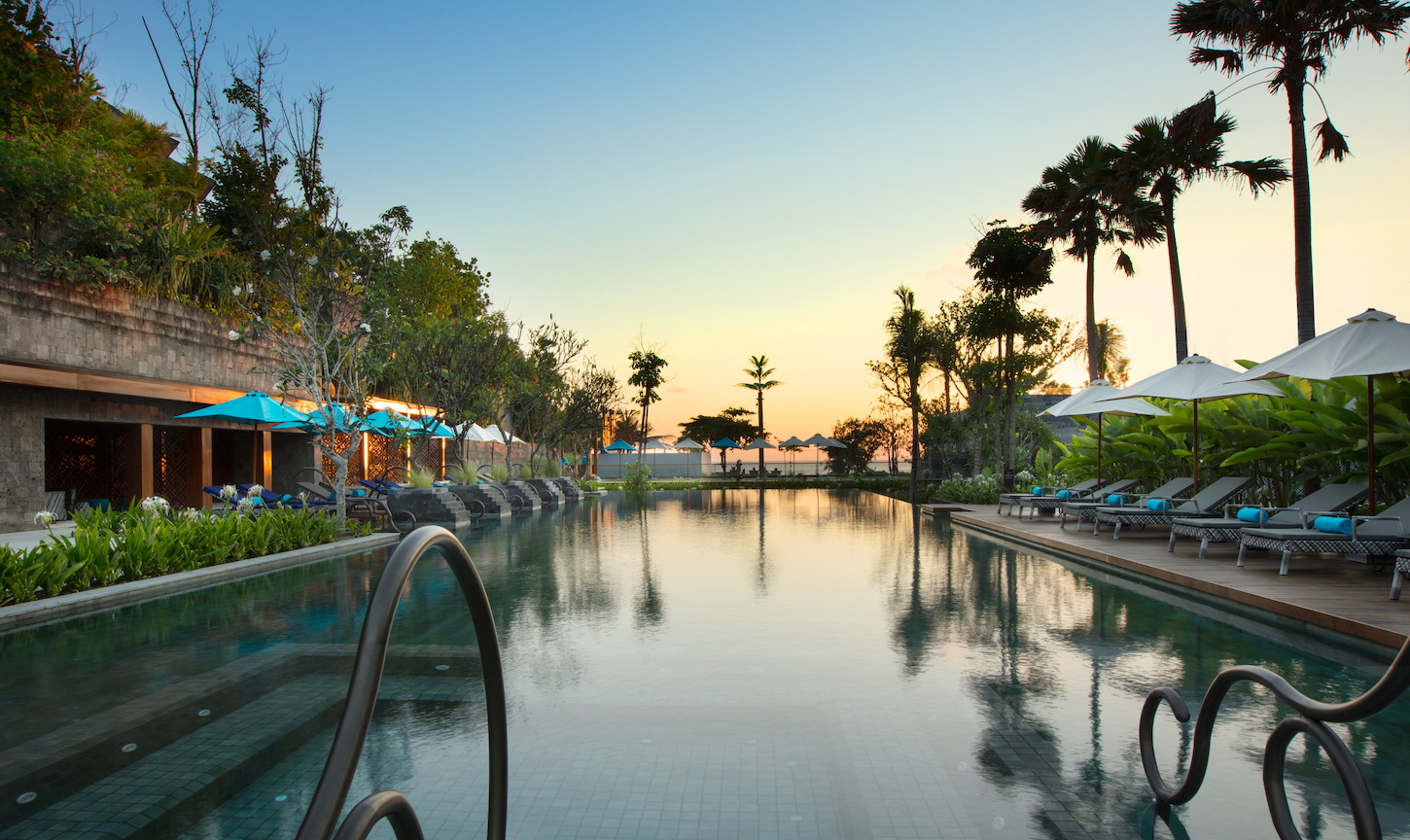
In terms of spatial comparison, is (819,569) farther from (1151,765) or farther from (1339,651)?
(1151,765)

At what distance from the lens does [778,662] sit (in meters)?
5.59

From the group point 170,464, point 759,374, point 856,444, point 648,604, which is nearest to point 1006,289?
point 856,444

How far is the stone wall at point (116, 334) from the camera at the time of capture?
44.3 feet

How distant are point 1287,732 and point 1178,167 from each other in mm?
17744

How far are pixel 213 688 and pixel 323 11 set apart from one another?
15.6 meters

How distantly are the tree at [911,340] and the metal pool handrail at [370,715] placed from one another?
24.4 m

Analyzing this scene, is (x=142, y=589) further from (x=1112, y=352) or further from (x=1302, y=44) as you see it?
(x=1112, y=352)

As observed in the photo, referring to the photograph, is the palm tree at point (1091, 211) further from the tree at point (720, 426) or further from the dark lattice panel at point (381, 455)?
the tree at point (720, 426)

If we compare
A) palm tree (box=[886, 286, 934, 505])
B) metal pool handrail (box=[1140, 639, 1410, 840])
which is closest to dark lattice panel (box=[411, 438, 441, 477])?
palm tree (box=[886, 286, 934, 505])

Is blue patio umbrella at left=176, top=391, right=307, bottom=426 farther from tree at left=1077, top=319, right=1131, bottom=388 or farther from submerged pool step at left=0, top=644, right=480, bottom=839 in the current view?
tree at left=1077, top=319, right=1131, bottom=388

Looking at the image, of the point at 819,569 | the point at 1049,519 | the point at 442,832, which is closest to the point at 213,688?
the point at 442,832

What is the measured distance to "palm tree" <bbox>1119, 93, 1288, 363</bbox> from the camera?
15.5 m

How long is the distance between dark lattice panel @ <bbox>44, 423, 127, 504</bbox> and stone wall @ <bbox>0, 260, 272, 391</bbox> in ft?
8.61

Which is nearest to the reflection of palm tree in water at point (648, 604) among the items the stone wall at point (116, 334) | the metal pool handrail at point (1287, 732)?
the metal pool handrail at point (1287, 732)
